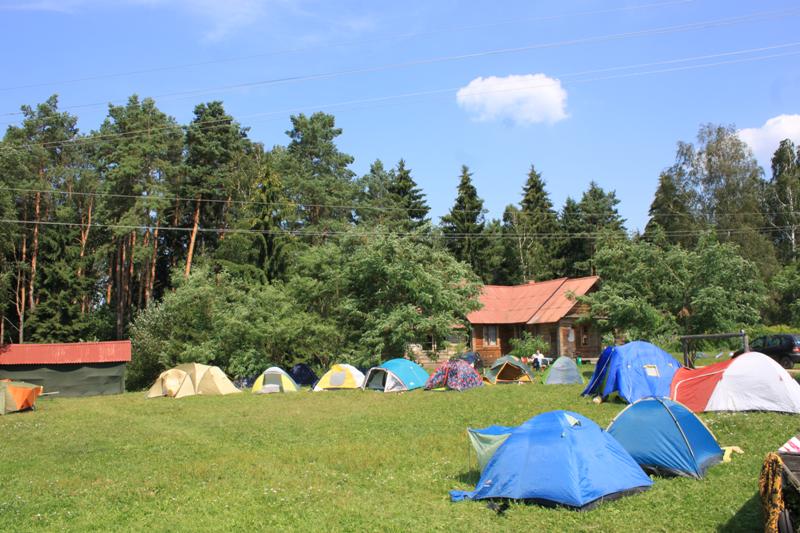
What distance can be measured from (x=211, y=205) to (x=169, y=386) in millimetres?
20257

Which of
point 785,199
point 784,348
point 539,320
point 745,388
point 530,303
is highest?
point 785,199

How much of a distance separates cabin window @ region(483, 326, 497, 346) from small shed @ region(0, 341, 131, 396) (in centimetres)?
2265

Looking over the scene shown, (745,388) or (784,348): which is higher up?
(784,348)

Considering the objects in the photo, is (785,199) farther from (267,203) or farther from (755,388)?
(755,388)

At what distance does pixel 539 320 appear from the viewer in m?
40.4

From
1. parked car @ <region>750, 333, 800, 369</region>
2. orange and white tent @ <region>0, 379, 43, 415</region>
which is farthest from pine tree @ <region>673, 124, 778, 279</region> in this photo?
orange and white tent @ <region>0, 379, 43, 415</region>

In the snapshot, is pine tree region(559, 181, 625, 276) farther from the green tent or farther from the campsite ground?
the campsite ground

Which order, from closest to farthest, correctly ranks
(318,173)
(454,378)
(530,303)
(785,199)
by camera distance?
(454,378) → (530,303) → (785,199) → (318,173)

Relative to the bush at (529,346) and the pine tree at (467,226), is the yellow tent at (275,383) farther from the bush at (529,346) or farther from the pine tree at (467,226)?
the pine tree at (467,226)

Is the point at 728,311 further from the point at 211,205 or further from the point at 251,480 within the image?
the point at 211,205

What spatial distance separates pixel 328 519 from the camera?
26.6 ft

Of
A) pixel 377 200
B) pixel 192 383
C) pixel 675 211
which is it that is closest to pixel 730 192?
pixel 675 211

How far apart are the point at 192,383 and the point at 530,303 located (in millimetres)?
24165

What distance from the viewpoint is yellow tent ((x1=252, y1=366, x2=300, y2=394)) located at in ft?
86.5
